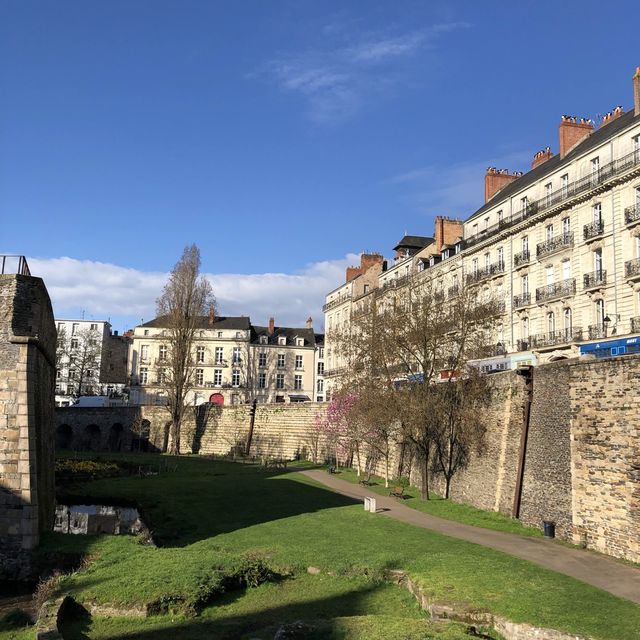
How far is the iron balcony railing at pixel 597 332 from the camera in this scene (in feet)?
111

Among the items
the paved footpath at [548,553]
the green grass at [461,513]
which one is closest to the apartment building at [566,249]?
the green grass at [461,513]

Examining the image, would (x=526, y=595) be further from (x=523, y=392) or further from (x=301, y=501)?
Answer: (x=301, y=501)

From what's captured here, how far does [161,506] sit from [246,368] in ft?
173

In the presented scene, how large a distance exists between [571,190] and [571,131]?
23.0ft

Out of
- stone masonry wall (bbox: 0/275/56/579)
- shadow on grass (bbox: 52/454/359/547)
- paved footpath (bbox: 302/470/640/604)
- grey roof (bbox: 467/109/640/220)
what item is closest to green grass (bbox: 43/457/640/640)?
shadow on grass (bbox: 52/454/359/547)

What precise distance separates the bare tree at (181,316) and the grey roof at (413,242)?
751 inches

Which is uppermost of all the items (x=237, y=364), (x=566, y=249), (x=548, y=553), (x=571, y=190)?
(x=571, y=190)

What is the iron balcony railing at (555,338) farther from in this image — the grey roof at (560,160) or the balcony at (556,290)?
the grey roof at (560,160)

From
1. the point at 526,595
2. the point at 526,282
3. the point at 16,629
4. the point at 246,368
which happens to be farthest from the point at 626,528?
the point at 246,368

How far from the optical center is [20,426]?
17438 millimetres

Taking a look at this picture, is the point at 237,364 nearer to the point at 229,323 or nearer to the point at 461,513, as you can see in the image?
the point at 229,323

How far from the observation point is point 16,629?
12734 mm

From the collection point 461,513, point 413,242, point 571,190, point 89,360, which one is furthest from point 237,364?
point 461,513

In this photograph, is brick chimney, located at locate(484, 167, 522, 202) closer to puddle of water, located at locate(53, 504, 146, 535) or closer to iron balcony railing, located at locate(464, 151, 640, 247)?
iron balcony railing, located at locate(464, 151, 640, 247)
